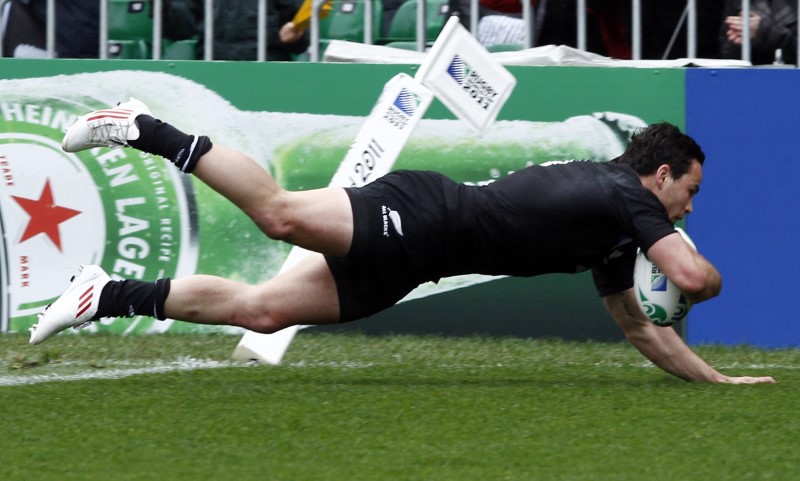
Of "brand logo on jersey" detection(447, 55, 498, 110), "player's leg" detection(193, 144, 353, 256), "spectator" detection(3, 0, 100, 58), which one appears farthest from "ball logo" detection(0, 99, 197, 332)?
"player's leg" detection(193, 144, 353, 256)

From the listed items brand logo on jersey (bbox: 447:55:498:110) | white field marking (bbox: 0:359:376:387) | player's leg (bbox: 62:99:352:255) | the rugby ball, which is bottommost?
white field marking (bbox: 0:359:376:387)

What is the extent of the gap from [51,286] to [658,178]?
11.3ft

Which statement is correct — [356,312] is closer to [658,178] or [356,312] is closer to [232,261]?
[658,178]

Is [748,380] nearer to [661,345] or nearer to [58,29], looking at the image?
[661,345]

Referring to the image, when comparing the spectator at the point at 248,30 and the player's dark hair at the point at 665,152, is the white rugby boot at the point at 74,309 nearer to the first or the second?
the player's dark hair at the point at 665,152

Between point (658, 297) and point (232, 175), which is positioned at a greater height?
point (232, 175)

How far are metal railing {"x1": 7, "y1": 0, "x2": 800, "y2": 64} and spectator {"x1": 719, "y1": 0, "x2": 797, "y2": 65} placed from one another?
5cm

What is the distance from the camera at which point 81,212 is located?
24.1 ft

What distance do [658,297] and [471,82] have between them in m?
1.82

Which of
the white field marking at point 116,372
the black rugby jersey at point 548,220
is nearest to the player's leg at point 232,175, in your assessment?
the black rugby jersey at point 548,220

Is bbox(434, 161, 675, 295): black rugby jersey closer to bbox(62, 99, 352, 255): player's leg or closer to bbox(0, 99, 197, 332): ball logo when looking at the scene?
bbox(62, 99, 352, 255): player's leg

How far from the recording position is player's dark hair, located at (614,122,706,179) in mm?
5332

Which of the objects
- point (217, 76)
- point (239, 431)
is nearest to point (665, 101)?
point (217, 76)

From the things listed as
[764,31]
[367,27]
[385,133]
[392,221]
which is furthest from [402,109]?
[764,31]
